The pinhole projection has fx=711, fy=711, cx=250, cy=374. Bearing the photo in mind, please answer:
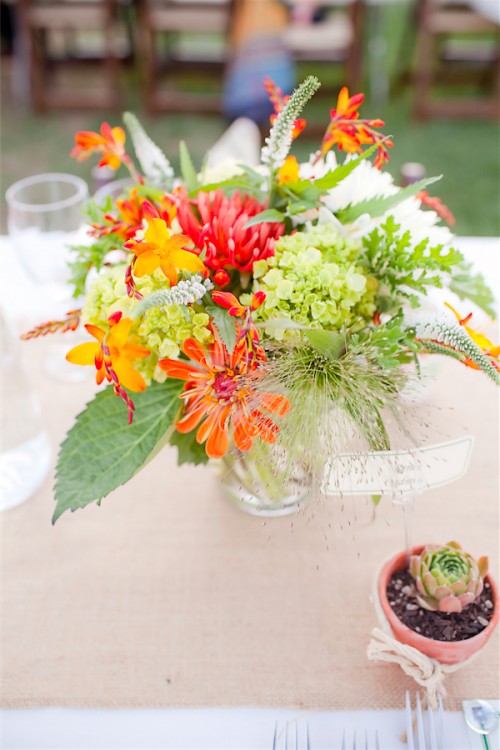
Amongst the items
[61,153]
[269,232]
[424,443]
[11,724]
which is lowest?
[61,153]

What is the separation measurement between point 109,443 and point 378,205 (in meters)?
0.33

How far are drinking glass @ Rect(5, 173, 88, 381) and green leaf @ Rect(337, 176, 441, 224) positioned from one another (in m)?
0.34

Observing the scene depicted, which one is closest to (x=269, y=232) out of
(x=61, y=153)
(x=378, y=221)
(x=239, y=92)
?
(x=378, y=221)

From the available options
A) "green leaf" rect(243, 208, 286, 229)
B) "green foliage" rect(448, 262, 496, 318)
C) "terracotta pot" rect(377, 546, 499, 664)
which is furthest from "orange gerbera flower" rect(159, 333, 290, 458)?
"green foliage" rect(448, 262, 496, 318)

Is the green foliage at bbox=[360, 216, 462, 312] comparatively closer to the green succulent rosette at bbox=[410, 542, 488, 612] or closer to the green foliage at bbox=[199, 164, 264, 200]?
the green foliage at bbox=[199, 164, 264, 200]

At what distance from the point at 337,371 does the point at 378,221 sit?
0.18m

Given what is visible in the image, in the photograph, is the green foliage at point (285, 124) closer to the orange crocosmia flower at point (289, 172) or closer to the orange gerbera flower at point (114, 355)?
the orange crocosmia flower at point (289, 172)

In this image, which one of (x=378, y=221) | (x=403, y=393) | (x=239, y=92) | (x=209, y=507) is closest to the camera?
(x=403, y=393)

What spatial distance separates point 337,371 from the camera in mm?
582

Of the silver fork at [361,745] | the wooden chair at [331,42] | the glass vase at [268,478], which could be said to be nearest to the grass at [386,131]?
the wooden chair at [331,42]

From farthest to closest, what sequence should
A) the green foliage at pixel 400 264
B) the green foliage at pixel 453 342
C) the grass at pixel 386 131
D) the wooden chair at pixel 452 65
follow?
the wooden chair at pixel 452 65 → the grass at pixel 386 131 → the green foliage at pixel 400 264 → the green foliage at pixel 453 342

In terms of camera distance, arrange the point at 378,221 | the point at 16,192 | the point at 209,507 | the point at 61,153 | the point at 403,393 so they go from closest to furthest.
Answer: the point at 403,393, the point at 378,221, the point at 209,507, the point at 16,192, the point at 61,153

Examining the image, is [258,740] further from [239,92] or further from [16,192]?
[239,92]

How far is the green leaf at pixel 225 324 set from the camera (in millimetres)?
576
